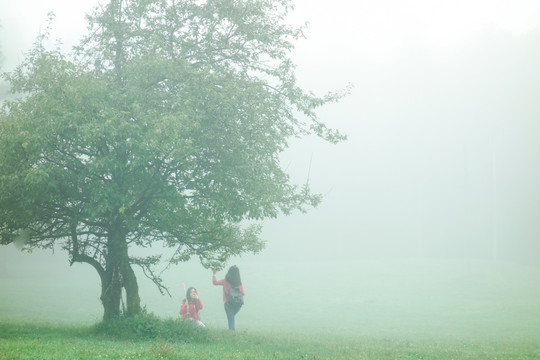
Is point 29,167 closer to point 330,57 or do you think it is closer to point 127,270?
point 127,270

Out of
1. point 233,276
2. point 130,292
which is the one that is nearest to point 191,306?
point 233,276

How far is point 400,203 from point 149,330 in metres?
117

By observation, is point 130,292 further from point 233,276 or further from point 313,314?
point 313,314


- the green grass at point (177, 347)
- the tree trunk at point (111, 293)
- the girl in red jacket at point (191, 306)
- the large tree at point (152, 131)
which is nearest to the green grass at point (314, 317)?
the green grass at point (177, 347)

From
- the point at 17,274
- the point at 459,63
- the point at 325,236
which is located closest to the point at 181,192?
the point at 17,274

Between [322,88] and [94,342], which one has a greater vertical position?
[322,88]

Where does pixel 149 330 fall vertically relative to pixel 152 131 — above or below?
below

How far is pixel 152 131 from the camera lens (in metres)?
16.9

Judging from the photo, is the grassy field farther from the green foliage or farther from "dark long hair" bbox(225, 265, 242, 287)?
"dark long hair" bbox(225, 265, 242, 287)

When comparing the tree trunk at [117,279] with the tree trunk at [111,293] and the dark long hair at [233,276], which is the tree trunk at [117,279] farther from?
the dark long hair at [233,276]

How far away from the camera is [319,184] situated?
459 ft

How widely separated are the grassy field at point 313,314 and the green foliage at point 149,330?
8cm

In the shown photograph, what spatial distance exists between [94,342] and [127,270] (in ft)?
14.8

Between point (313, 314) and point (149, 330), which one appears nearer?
point (149, 330)
